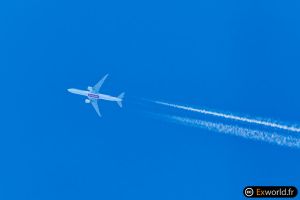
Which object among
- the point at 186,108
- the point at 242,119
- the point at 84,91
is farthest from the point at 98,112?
the point at 242,119

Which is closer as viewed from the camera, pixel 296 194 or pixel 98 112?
pixel 296 194

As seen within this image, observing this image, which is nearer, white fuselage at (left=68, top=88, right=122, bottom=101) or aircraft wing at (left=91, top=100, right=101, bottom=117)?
white fuselage at (left=68, top=88, right=122, bottom=101)

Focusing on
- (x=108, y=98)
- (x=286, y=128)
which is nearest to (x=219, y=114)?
(x=286, y=128)

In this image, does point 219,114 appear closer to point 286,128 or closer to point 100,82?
point 286,128

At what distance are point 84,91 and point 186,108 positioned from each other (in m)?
14.9

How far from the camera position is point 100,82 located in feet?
278

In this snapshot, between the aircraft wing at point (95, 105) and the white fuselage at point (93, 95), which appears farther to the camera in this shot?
the aircraft wing at point (95, 105)

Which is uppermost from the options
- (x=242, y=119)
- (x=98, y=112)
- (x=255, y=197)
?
(x=98, y=112)

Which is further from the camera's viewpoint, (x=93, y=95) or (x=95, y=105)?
(x=95, y=105)

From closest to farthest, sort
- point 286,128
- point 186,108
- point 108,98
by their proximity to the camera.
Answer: point 286,128 → point 186,108 → point 108,98

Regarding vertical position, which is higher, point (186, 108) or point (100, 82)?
point (100, 82)

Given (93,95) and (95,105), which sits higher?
(93,95)

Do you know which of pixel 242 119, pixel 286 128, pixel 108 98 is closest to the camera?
pixel 286 128

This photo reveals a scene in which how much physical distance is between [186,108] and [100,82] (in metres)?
13.3
